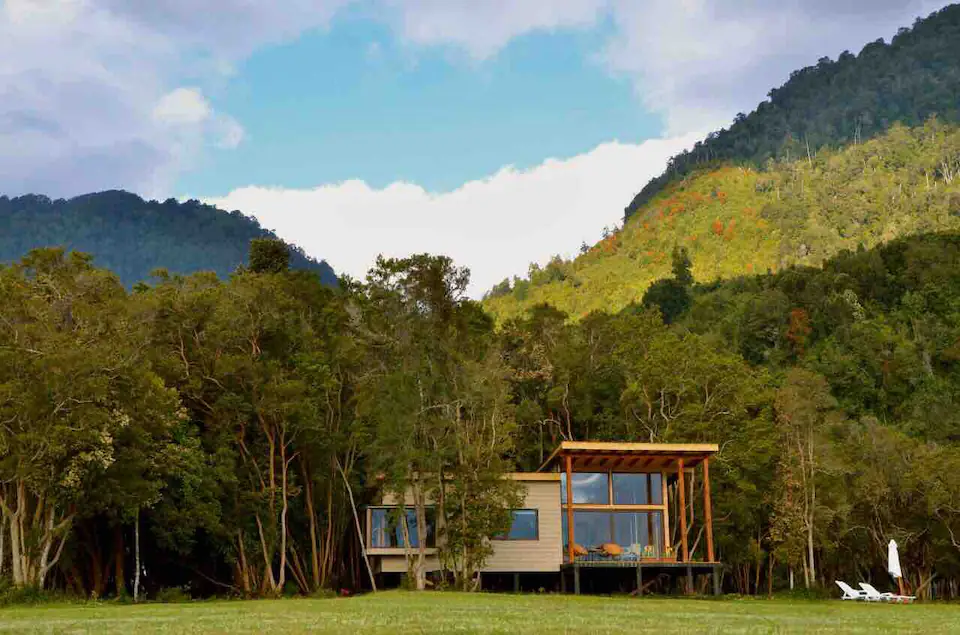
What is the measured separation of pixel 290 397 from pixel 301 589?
861 cm

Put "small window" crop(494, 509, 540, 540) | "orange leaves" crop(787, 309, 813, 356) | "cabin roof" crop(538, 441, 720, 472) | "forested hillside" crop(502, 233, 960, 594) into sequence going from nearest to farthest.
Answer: "cabin roof" crop(538, 441, 720, 472) → "small window" crop(494, 509, 540, 540) → "forested hillside" crop(502, 233, 960, 594) → "orange leaves" crop(787, 309, 813, 356)

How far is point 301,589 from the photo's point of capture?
131 feet

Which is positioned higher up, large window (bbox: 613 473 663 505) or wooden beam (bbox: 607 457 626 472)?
wooden beam (bbox: 607 457 626 472)

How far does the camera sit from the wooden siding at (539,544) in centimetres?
3591

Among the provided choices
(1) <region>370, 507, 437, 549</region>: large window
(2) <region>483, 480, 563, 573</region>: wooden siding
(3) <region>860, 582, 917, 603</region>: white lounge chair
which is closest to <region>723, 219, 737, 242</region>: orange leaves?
(2) <region>483, 480, 563, 573</region>: wooden siding

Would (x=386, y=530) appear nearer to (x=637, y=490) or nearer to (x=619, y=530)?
(x=619, y=530)

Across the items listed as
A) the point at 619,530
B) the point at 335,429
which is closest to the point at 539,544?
the point at 619,530

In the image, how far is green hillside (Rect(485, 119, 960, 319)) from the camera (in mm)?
111188

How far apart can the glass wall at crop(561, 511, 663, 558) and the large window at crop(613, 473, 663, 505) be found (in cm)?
42

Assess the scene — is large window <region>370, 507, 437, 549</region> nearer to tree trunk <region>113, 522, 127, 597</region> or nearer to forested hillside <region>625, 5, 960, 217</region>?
tree trunk <region>113, 522, 127, 597</region>

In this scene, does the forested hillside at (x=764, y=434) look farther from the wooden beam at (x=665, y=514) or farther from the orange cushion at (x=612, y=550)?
the orange cushion at (x=612, y=550)

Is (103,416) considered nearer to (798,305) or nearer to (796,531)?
(796,531)

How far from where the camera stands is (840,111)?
176 meters

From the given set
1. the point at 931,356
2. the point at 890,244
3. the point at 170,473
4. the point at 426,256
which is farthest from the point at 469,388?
the point at 890,244
